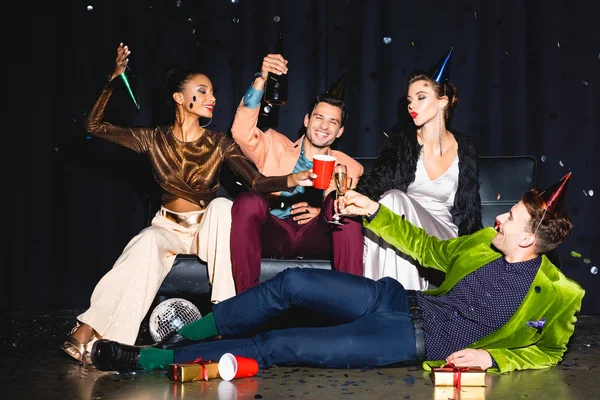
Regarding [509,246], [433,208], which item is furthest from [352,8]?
[509,246]

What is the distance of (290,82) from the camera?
4699 mm

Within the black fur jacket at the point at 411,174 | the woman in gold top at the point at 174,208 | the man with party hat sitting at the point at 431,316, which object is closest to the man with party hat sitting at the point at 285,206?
the woman in gold top at the point at 174,208

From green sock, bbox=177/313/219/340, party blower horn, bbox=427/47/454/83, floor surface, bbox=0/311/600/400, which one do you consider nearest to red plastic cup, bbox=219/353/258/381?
floor surface, bbox=0/311/600/400

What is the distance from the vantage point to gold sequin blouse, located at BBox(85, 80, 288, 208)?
386 cm

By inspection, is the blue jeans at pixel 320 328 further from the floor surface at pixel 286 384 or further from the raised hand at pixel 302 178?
the raised hand at pixel 302 178

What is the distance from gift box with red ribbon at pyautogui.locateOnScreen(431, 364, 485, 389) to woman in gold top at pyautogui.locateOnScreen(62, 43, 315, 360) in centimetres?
108

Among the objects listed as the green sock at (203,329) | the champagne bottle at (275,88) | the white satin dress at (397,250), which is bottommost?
the green sock at (203,329)

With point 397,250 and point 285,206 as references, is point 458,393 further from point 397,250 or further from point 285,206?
point 285,206

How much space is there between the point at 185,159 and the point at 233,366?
144cm

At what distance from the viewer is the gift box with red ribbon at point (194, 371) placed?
8.89ft

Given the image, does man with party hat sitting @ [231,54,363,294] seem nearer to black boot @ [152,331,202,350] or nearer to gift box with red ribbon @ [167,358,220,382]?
black boot @ [152,331,202,350]

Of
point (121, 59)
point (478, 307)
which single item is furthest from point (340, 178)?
point (121, 59)

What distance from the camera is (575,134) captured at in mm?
4676

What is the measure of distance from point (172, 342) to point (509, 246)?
4.35 feet
